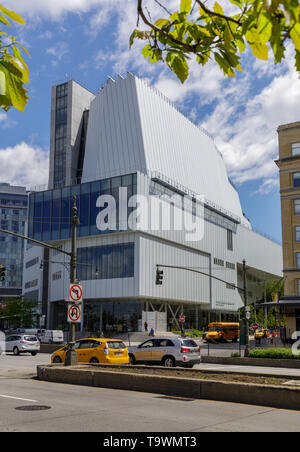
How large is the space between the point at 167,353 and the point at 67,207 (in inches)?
1954

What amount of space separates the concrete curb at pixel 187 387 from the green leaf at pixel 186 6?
31.7ft

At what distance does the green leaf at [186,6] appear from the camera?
412cm

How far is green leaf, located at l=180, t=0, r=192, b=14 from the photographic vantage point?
13.5ft

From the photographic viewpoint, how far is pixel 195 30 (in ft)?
14.3

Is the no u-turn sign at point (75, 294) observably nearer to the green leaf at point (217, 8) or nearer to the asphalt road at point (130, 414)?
the asphalt road at point (130, 414)

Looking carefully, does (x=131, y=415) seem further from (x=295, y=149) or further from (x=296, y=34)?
(x=295, y=149)

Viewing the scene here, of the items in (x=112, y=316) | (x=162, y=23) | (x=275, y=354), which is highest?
(x=162, y=23)

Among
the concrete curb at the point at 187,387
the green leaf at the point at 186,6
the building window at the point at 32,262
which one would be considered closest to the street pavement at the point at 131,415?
the concrete curb at the point at 187,387

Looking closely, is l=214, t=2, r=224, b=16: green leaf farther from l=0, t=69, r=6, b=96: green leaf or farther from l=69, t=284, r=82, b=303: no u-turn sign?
l=69, t=284, r=82, b=303: no u-turn sign

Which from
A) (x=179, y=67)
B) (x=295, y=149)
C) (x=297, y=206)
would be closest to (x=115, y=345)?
(x=179, y=67)

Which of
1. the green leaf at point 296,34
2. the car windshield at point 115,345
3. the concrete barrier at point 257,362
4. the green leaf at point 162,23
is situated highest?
the green leaf at point 162,23

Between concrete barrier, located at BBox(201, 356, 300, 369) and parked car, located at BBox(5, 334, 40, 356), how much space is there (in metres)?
15.3

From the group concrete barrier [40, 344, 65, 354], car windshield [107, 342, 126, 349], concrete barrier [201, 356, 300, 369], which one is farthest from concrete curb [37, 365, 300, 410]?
concrete barrier [40, 344, 65, 354]

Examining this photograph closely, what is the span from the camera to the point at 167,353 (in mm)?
25641
